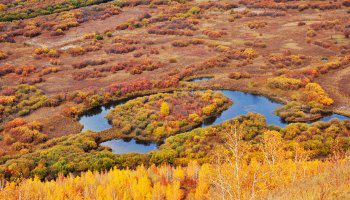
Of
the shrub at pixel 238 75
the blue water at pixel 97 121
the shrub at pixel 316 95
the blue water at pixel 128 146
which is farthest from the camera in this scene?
the shrub at pixel 238 75

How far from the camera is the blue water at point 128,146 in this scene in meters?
57.4

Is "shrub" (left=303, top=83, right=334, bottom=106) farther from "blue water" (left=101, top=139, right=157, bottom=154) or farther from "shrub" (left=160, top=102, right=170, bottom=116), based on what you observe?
"blue water" (left=101, top=139, right=157, bottom=154)

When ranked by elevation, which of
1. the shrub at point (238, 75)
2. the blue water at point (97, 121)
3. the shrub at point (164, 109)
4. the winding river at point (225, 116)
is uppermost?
the shrub at point (164, 109)

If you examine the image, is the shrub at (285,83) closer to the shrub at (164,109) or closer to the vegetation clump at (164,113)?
the vegetation clump at (164,113)

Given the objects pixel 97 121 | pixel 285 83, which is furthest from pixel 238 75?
pixel 97 121

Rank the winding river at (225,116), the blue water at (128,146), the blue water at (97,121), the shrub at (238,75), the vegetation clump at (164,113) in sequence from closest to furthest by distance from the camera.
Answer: the blue water at (128,146)
the winding river at (225,116)
the vegetation clump at (164,113)
the blue water at (97,121)
the shrub at (238,75)

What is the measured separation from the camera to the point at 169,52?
93938 millimetres

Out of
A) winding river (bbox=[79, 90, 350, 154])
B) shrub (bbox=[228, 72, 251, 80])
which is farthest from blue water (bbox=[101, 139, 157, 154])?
shrub (bbox=[228, 72, 251, 80])

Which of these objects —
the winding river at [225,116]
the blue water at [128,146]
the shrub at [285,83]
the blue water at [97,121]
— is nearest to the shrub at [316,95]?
the shrub at [285,83]

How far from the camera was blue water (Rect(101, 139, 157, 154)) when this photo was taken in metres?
57.4

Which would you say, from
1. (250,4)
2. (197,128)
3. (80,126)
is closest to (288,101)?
(197,128)

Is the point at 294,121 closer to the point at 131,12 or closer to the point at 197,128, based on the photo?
the point at 197,128

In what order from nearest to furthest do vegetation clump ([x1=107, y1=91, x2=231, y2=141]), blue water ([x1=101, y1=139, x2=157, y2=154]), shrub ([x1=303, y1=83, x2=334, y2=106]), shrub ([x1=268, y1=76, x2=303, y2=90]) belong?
blue water ([x1=101, y1=139, x2=157, y2=154]), vegetation clump ([x1=107, y1=91, x2=231, y2=141]), shrub ([x1=303, y1=83, x2=334, y2=106]), shrub ([x1=268, y1=76, x2=303, y2=90])

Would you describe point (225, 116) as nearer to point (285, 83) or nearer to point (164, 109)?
point (164, 109)
